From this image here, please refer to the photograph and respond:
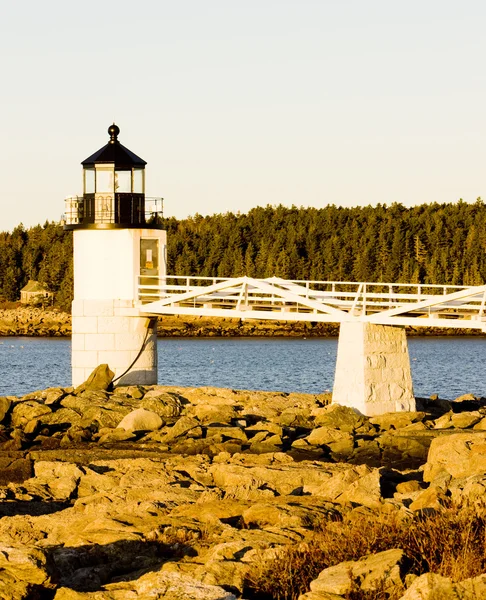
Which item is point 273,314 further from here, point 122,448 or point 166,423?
point 122,448

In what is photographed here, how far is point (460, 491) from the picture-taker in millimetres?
11742

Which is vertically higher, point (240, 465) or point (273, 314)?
point (273, 314)

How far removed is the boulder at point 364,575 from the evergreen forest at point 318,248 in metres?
102

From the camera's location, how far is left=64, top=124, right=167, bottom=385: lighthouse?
26469mm

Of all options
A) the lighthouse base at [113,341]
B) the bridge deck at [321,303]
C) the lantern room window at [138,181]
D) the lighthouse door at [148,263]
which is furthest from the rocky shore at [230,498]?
the lantern room window at [138,181]

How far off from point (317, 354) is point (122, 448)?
4964 cm

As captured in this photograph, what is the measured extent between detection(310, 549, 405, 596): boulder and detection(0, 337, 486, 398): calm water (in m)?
28.8

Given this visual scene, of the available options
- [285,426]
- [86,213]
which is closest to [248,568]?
[285,426]

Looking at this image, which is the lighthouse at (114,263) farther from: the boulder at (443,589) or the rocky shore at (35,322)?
the rocky shore at (35,322)

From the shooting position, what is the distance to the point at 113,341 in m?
26.4

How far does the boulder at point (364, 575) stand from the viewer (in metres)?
8.61

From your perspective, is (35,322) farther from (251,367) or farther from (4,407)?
(4,407)

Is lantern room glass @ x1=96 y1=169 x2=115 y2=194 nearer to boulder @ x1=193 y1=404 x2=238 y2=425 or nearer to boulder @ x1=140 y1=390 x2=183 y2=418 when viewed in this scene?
boulder @ x1=140 y1=390 x2=183 y2=418

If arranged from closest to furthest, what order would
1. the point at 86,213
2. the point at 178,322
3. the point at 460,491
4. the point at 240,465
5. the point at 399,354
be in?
the point at 460,491, the point at 240,465, the point at 399,354, the point at 86,213, the point at 178,322
